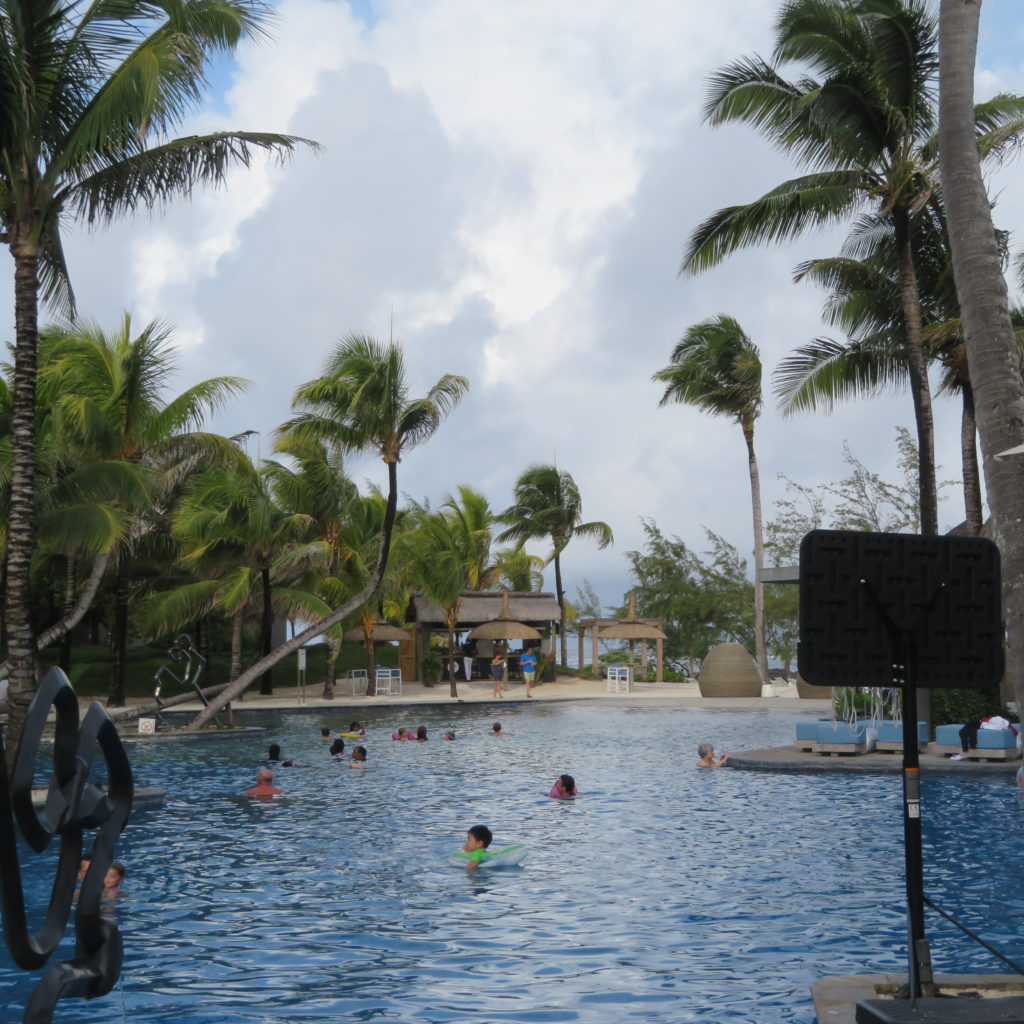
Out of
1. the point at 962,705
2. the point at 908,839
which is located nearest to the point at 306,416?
the point at 962,705

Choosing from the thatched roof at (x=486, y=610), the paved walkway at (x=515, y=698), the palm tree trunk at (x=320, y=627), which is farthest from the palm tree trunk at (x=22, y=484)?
the thatched roof at (x=486, y=610)

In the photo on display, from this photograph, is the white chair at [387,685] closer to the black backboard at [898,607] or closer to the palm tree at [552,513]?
the palm tree at [552,513]

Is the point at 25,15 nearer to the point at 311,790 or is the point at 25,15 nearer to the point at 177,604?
the point at 311,790

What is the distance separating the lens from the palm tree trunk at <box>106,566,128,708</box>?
101 feet

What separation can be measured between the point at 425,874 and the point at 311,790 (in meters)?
6.61

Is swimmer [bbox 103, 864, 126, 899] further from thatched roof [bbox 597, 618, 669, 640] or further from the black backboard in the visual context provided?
thatched roof [bbox 597, 618, 669, 640]

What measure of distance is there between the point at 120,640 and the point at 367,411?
10.5 m

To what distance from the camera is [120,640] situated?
3161cm

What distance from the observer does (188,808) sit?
15961 millimetres

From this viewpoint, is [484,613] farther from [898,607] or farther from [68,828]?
[68,828]

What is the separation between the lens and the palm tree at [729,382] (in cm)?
4375

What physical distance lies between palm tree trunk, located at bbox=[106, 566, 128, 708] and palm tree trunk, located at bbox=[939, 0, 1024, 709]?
2626 centimetres

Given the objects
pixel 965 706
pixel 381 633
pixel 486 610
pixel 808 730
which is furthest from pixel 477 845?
pixel 486 610

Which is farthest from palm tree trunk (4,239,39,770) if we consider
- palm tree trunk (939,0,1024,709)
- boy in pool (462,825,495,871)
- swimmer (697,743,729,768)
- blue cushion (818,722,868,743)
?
blue cushion (818,722,868,743)
